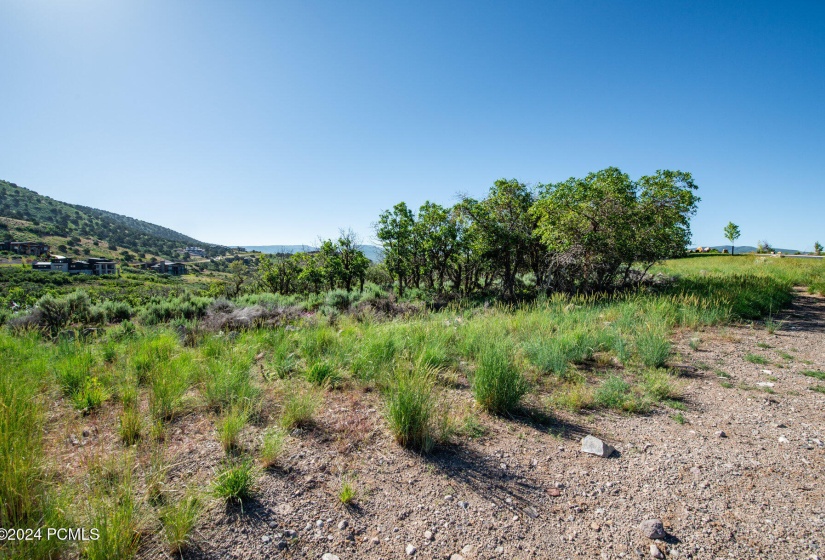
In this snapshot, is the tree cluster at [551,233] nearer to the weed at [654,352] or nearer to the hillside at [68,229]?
the weed at [654,352]

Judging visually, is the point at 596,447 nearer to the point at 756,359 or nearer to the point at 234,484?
the point at 234,484

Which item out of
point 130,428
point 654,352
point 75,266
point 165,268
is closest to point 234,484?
point 130,428

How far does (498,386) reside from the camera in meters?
3.90

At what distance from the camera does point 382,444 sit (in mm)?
3260

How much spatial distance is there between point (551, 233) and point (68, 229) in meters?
126

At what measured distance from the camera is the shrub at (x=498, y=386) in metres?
3.91

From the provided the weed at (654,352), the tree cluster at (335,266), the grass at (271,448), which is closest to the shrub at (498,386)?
the grass at (271,448)

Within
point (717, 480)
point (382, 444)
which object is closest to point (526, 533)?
point (382, 444)

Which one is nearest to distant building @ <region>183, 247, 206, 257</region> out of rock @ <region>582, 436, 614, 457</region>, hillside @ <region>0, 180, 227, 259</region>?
hillside @ <region>0, 180, 227, 259</region>

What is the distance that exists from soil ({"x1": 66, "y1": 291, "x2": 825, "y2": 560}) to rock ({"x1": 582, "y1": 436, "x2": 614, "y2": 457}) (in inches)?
3.5

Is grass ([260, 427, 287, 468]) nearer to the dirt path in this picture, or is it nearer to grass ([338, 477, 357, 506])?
the dirt path

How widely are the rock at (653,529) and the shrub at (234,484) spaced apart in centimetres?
275

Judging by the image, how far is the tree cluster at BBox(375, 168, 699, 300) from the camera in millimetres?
11852

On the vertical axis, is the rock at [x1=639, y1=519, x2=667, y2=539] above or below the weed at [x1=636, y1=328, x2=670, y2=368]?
below
